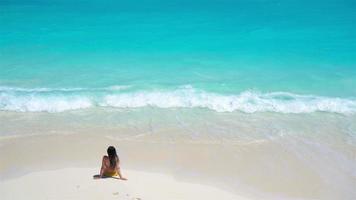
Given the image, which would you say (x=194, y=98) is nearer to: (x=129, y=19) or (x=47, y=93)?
(x=47, y=93)

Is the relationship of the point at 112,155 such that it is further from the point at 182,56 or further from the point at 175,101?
the point at 182,56

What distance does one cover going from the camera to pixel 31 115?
1438cm

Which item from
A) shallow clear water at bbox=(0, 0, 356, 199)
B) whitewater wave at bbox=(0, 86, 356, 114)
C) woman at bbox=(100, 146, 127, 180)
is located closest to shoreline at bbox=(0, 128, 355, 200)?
shallow clear water at bbox=(0, 0, 356, 199)

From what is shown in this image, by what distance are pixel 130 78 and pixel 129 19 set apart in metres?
12.4

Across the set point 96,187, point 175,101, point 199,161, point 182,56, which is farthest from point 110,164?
point 182,56

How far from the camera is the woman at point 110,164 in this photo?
9.20m

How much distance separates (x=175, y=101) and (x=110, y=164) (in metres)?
6.52

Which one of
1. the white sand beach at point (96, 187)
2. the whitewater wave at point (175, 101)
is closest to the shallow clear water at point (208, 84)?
the whitewater wave at point (175, 101)

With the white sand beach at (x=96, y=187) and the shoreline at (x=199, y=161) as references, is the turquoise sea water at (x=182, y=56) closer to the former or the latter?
the shoreline at (x=199, y=161)

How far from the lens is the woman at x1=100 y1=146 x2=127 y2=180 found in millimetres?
9195

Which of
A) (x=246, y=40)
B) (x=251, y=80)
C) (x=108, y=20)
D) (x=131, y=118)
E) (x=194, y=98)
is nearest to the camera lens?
(x=131, y=118)

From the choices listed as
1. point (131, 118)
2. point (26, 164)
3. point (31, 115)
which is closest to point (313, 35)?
point (131, 118)

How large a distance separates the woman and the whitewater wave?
5860 mm

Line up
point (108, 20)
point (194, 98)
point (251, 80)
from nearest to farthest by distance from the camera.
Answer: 1. point (194, 98)
2. point (251, 80)
3. point (108, 20)
